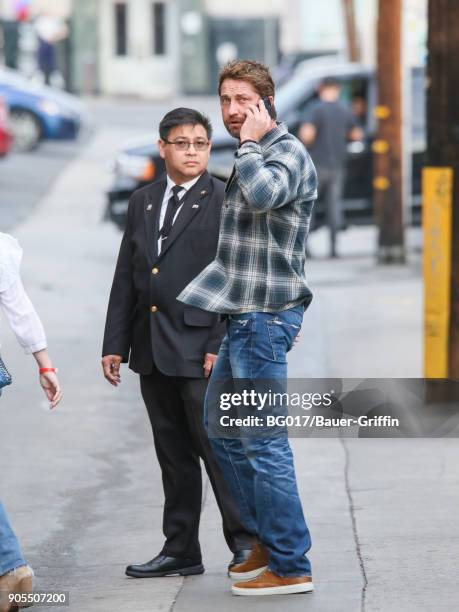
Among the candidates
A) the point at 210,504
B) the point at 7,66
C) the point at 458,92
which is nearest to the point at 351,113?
the point at 458,92

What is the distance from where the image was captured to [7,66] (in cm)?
5156

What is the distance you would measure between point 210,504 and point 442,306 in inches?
102

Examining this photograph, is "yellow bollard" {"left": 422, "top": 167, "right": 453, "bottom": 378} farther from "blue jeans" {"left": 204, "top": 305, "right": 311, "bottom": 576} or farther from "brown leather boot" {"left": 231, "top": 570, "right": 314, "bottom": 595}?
"brown leather boot" {"left": 231, "top": 570, "right": 314, "bottom": 595}

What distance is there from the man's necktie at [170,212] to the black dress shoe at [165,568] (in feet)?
3.96

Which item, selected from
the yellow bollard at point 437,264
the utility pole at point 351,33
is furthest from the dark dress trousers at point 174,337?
the utility pole at point 351,33

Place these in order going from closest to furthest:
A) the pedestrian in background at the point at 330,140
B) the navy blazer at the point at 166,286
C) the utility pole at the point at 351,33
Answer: the navy blazer at the point at 166,286, the pedestrian in background at the point at 330,140, the utility pole at the point at 351,33

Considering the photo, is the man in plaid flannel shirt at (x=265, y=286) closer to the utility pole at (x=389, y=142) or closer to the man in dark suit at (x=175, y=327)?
the man in dark suit at (x=175, y=327)

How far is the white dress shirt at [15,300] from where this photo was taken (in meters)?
A: 5.93

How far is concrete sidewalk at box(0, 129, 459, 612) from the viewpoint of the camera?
618cm

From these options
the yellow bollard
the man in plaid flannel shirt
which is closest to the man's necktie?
the man in plaid flannel shirt

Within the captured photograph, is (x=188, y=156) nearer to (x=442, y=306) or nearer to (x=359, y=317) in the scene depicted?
(x=442, y=306)

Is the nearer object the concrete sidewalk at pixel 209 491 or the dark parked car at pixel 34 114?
the concrete sidewalk at pixel 209 491

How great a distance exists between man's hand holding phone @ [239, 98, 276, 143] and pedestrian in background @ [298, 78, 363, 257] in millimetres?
12022

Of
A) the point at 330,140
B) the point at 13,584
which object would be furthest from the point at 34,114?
the point at 13,584
